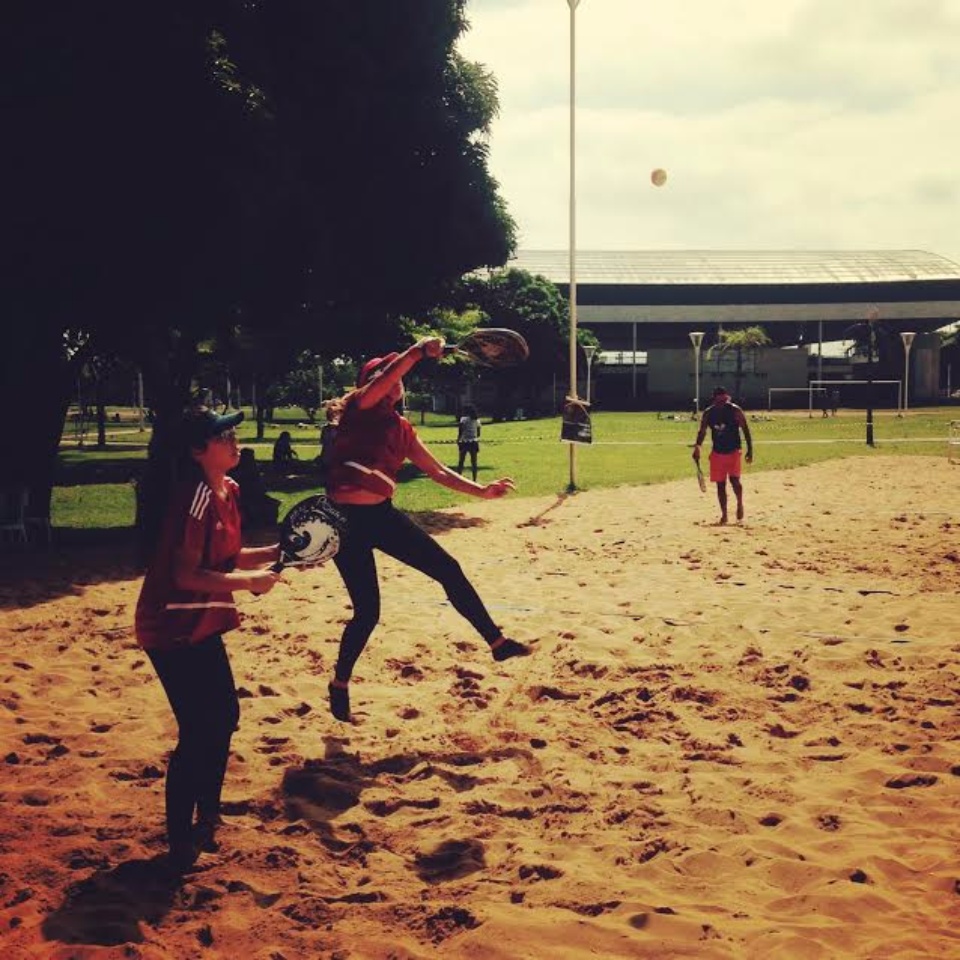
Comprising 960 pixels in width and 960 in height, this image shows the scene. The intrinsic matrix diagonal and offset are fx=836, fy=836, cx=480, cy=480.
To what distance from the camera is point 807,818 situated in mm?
Answer: 4168

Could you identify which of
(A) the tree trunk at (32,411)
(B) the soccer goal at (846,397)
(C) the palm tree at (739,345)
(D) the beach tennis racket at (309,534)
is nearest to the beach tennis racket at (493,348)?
(D) the beach tennis racket at (309,534)

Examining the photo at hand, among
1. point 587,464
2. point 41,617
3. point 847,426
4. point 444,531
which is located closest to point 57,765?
point 41,617

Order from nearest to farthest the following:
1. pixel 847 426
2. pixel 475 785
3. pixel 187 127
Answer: pixel 475 785
pixel 187 127
pixel 847 426

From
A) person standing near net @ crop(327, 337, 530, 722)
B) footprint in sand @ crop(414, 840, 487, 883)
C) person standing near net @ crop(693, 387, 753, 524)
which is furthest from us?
person standing near net @ crop(693, 387, 753, 524)

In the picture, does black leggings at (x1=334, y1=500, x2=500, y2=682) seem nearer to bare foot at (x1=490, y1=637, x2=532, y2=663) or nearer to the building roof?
bare foot at (x1=490, y1=637, x2=532, y2=663)

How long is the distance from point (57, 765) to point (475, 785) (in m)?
2.44

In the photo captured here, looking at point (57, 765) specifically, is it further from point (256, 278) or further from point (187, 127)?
point (256, 278)

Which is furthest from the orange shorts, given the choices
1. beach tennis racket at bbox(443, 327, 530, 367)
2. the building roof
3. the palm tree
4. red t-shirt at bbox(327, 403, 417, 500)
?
the building roof

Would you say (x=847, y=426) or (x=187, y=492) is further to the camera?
(x=847, y=426)

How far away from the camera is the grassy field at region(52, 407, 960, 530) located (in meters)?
18.7

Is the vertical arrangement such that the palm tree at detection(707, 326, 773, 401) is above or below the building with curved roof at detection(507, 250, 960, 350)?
below

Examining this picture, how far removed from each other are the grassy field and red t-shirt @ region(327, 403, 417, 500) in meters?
11.2

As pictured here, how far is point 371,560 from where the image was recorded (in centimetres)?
535

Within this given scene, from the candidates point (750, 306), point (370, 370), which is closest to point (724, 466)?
point (370, 370)
